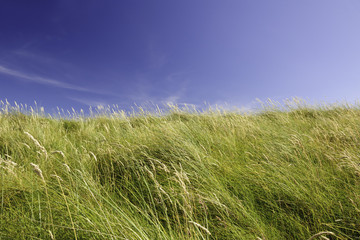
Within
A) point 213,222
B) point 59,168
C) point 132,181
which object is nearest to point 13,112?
point 59,168

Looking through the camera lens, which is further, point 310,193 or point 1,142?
point 1,142

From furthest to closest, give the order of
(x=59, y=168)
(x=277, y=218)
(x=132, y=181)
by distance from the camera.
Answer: (x=59, y=168)
(x=132, y=181)
(x=277, y=218)

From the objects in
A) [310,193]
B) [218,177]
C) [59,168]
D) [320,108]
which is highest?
[320,108]

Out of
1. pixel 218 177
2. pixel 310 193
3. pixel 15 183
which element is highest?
pixel 15 183

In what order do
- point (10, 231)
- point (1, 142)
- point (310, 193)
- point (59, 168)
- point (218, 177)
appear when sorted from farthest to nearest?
point (1, 142) < point (59, 168) < point (218, 177) < point (310, 193) < point (10, 231)

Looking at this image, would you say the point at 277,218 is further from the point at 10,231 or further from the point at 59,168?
the point at 59,168

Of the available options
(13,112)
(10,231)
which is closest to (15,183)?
(10,231)

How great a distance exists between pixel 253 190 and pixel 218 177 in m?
0.34

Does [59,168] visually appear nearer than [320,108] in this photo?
Yes

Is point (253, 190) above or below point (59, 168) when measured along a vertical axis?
below

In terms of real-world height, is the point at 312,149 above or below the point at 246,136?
below

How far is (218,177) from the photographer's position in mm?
2006

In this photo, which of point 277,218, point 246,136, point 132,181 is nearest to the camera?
point 277,218

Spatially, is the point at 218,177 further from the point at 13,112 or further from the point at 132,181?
A: the point at 13,112
